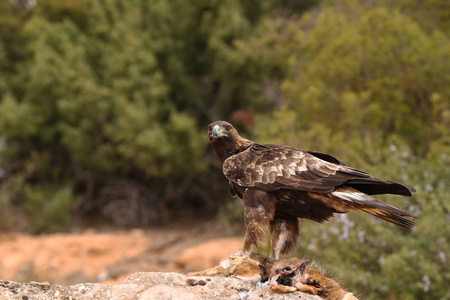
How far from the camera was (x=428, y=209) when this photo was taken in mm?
6496

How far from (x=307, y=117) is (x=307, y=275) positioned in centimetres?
928

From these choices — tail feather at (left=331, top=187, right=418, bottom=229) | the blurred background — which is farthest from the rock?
the blurred background

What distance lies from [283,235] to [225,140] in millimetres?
846

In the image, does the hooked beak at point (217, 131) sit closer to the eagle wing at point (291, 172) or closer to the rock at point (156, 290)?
the eagle wing at point (291, 172)

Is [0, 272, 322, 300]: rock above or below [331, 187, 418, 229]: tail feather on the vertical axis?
below

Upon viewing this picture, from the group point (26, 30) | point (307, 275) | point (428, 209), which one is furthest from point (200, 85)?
point (307, 275)

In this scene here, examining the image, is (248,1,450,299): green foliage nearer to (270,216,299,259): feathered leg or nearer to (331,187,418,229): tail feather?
(270,216,299,259): feathered leg

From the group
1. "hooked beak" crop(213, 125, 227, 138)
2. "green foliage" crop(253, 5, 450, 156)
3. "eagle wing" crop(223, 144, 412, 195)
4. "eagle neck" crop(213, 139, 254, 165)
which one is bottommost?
"eagle wing" crop(223, 144, 412, 195)

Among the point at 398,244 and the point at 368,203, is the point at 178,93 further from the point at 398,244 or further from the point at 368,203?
the point at 368,203

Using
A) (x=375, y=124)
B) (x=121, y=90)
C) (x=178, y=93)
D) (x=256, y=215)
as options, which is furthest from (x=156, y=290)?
(x=178, y=93)

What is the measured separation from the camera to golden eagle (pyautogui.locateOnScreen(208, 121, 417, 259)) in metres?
3.78

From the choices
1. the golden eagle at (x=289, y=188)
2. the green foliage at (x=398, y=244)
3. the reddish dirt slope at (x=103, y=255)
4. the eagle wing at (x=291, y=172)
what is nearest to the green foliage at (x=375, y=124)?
the green foliage at (x=398, y=244)

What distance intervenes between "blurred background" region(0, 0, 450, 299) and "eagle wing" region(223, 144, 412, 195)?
6.10 m

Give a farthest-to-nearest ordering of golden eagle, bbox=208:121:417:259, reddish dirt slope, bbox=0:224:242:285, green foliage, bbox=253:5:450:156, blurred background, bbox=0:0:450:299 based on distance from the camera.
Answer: blurred background, bbox=0:0:450:299
green foliage, bbox=253:5:450:156
reddish dirt slope, bbox=0:224:242:285
golden eagle, bbox=208:121:417:259
